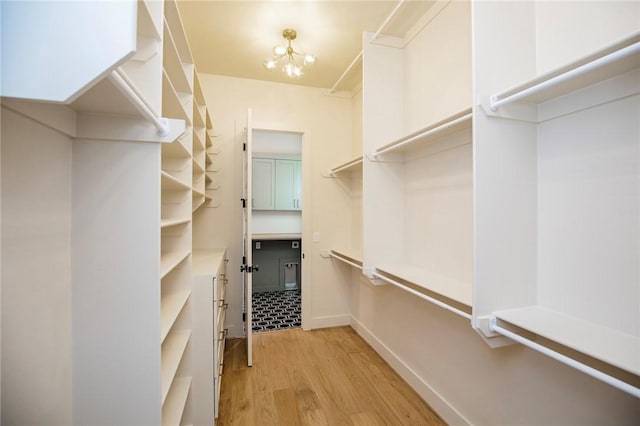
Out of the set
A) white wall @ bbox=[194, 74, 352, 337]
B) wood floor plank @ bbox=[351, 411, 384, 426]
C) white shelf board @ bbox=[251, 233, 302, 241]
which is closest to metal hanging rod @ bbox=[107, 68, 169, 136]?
wood floor plank @ bbox=[351, 411, 384, 426]

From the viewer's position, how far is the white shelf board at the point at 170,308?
1.12 metres

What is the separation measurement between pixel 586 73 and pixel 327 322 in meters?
2.92

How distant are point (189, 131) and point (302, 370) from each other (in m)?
2.01

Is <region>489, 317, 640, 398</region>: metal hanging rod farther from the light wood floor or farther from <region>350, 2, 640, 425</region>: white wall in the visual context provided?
the light wood floor

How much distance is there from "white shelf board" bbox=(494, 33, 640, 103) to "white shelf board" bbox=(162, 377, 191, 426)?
6.51ft

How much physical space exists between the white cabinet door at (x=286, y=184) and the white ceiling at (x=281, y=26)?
2.04 meters

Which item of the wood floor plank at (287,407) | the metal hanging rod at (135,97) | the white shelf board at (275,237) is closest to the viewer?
the metal hanging rod at (135,97)

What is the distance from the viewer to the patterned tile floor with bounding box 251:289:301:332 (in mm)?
3188

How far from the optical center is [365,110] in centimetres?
207

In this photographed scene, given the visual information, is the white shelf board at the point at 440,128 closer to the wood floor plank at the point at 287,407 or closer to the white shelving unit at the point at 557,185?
the white shelving unit at the point at 557,185

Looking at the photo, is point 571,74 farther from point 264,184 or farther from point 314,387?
point 264,184

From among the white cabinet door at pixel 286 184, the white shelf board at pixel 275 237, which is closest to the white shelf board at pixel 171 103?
the white shelf board at pixel 275 237

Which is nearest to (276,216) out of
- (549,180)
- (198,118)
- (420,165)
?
(198,118)

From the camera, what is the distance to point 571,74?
0.84 meters
